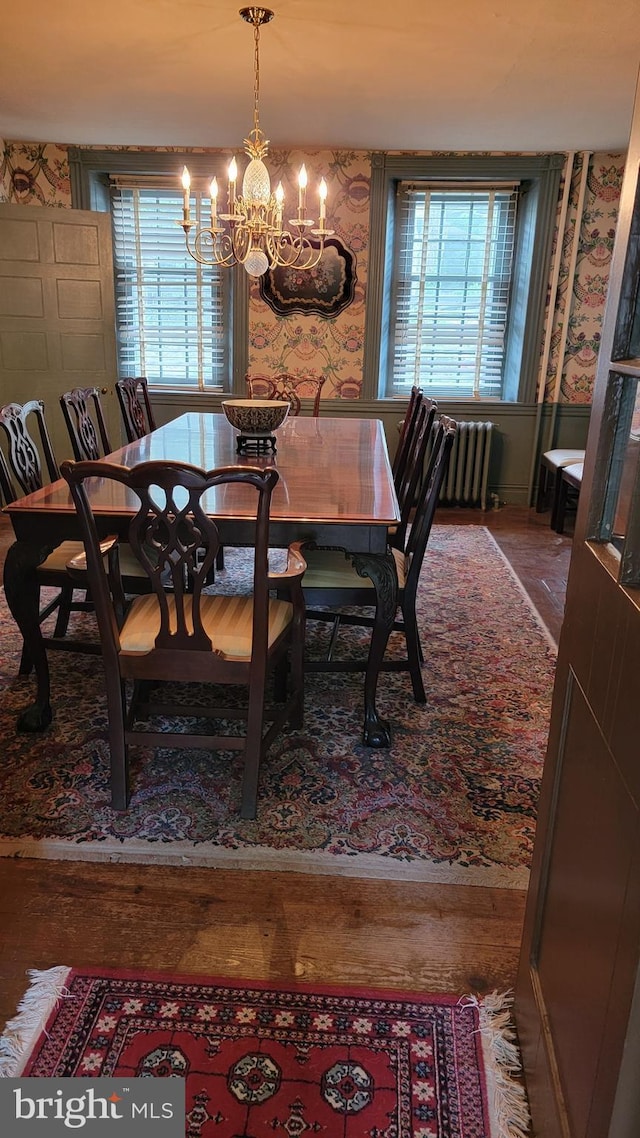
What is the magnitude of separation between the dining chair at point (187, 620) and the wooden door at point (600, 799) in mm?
801

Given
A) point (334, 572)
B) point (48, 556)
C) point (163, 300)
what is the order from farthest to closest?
point (163, 300), point (334, 572), point (48, 556)

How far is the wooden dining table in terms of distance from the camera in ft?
6.79

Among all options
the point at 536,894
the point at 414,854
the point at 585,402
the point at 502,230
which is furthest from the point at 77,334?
the point at 536,894

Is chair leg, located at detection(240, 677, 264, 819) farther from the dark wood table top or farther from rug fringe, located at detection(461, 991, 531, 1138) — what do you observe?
rug fringe, located at detection(461, 991, 531, 1138)

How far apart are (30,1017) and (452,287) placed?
537cm

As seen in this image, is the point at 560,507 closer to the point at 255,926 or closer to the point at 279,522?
the point at 279,522

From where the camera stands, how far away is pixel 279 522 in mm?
2041

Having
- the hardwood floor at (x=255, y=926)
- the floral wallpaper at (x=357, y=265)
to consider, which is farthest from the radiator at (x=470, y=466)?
the hardwood floor at (x=255, y=926)

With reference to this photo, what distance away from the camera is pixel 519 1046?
4.42 ft

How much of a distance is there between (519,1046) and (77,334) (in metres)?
4.95

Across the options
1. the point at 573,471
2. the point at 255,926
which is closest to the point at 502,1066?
the point at 255,926

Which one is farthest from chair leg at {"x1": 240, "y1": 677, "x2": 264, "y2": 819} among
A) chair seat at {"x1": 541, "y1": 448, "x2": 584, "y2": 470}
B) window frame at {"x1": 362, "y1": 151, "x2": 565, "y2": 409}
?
window frame at {"x1": 362, "y1": 151, "x2": 565, "y2": 409}

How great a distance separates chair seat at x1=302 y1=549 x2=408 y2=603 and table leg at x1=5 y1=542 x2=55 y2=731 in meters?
0.80

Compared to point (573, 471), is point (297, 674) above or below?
below
